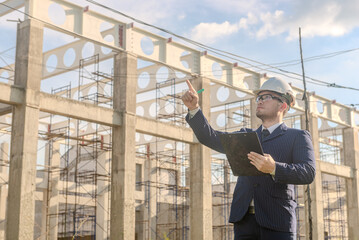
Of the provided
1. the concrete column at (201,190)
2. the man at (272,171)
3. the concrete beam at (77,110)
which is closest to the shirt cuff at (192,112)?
the man at (272,171)

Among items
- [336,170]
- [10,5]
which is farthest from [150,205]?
[10,5]

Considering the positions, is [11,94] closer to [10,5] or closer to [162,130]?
[10,5]

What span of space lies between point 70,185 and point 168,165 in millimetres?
8677

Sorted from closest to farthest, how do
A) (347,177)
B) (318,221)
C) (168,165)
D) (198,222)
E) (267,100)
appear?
(267,100) → (198,222) → (318,221) → (347,177) → (168,165)

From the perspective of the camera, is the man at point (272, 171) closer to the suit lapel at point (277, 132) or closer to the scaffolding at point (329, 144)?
the suit lapel at point (277, 132)

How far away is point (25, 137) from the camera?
17.8 metres

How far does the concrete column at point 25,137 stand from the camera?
1752 centimetres

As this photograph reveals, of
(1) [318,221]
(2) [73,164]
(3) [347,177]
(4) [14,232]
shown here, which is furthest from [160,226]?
(4) [14,232]

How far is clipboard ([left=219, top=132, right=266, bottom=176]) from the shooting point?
3.01m

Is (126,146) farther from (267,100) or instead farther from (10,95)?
(267,100)

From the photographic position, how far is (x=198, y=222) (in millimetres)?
24469

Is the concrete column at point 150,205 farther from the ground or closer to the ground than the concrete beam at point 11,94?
closer to the ground

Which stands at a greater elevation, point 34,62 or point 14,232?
point 34,62

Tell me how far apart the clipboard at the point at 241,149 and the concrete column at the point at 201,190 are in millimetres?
21518
